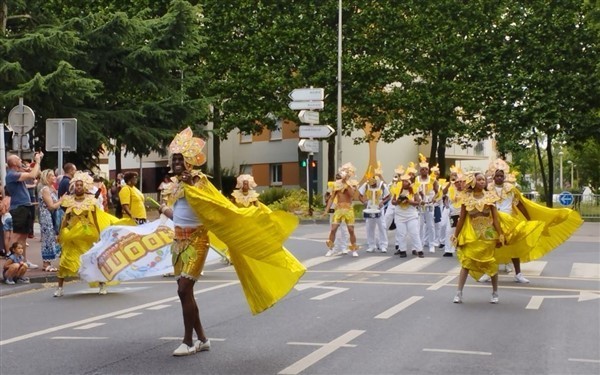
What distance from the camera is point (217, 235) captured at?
24.7 feet

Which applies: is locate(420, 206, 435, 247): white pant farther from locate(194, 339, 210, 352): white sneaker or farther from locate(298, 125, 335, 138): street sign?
locate(194, 339, 210, 352): white sneaker

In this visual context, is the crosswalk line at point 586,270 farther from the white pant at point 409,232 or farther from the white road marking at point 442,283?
the white pant at point 409,232

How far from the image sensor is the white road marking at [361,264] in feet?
52.3

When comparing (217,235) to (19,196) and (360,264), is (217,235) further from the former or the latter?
(360,264)

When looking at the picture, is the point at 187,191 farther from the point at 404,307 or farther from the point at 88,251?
the point at 88,251

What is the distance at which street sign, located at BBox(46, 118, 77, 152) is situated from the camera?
17.4m

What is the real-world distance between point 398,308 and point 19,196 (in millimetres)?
7379

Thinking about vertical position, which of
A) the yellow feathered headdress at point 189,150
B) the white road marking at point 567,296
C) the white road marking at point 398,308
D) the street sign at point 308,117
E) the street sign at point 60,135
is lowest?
the white road marking at point 567,296

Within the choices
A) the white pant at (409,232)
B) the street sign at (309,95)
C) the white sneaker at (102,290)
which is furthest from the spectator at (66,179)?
the street sign at (309,95)

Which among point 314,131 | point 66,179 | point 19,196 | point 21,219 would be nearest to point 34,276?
point 21,219

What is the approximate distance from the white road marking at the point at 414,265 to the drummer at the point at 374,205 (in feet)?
6.46

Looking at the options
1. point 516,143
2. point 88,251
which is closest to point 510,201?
point 88,251

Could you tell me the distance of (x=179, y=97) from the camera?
34344mm

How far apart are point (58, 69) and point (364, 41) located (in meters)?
17.6
